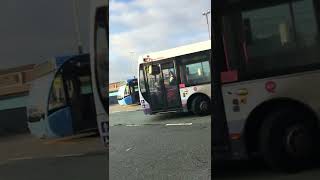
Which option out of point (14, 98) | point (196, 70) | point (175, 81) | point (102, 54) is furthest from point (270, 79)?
point (14, 98)

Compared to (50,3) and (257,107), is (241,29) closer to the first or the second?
(257,107)

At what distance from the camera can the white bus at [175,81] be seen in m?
2.35

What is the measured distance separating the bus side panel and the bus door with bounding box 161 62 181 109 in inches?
18.2

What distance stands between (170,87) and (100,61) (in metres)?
0.49

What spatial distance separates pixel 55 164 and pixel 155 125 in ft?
3.14

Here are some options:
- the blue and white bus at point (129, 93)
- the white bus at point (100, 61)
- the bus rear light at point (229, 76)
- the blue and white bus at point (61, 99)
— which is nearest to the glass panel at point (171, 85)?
the blue and white bus at point (129, 93)

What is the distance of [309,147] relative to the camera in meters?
2.91

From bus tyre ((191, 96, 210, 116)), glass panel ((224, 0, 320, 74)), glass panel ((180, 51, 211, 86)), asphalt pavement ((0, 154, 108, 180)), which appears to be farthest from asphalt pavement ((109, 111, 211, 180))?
glass panel ((224, 0, 320, 74))

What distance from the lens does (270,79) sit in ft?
9.80

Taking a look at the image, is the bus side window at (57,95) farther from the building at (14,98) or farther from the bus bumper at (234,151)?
the bus bumper at (234,151)

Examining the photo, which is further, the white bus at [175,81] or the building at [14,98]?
the building at [14,98]

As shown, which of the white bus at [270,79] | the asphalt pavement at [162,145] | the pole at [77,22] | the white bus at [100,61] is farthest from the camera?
the white bus at [270,79]

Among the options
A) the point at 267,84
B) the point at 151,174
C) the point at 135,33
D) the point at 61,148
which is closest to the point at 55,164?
the point at 61,148

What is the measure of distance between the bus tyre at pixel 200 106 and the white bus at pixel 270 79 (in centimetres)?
44
